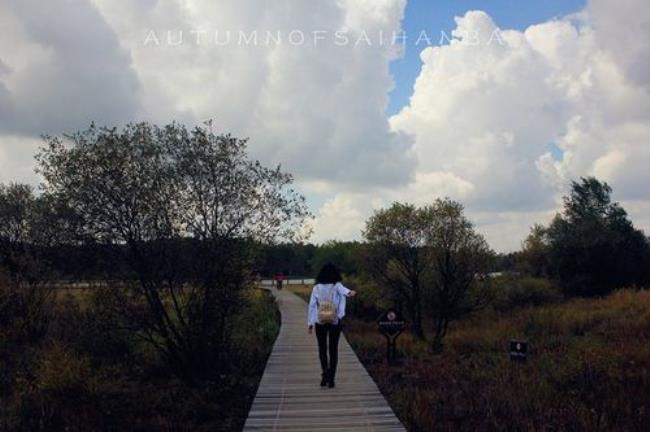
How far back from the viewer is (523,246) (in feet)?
202

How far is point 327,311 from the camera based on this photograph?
1055cm

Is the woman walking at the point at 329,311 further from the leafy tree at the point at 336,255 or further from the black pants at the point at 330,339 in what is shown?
the leafy tree at the point at 336,255

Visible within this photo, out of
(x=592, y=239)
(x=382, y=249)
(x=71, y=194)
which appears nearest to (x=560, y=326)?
(x=382, y=249)

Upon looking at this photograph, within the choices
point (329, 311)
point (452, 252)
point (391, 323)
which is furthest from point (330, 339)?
point (452, 252)

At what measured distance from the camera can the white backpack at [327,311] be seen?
34.6 ft

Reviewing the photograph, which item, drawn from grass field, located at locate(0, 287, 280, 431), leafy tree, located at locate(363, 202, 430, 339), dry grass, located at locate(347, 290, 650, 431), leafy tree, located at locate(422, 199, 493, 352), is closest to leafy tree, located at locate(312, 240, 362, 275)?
leafy tree, located at locate(363, 202, 430, 339)

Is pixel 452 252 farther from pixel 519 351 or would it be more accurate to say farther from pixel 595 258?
pixel 595 258

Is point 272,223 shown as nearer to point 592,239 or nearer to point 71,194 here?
point 71,194

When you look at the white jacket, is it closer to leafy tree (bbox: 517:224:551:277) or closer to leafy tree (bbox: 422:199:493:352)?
leafy tree (bbox: 422:199:493:352)

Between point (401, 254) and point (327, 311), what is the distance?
48.5 feet

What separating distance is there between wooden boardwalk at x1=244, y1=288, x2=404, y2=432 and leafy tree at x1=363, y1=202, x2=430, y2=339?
33.5 feet

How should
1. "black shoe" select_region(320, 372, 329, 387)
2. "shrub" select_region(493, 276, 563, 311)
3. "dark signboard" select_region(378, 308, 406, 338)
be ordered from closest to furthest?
"black shoe" select_region(320, 372, 329, 387), "dark signboard" select_region(378, 308, 406, 338), "shrub" select_region(493, 276, 563, 311)

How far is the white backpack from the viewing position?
10555mm

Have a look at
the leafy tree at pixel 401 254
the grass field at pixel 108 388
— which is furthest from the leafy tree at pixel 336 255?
the grass field at pixel 108 388
